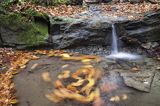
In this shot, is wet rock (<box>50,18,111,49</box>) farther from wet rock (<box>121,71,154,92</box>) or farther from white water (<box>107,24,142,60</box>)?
wet rock (<box>121,71,154,92</box>)

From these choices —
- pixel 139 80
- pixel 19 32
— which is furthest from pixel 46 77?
pixel 19 32

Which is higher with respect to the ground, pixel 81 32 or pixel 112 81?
pixel 81 32

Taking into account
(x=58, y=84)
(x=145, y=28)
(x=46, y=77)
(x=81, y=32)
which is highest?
(x=145, y=28)

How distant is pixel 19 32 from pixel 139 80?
5.24 meters

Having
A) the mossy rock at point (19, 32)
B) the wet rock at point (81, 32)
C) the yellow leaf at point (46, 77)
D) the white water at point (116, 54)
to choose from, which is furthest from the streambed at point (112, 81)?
the wet rock at point (81, 32)

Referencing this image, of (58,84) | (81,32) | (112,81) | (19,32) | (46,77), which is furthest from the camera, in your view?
(81,32)

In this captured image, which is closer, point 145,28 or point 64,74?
point 64,74

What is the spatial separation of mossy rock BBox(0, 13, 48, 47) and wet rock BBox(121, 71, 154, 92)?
410cm

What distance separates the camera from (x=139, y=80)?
7965 millimetres

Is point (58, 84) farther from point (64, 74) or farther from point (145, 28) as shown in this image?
point (145, 28)

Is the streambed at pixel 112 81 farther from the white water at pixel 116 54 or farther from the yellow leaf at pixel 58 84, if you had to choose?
the white water at pixel 116 54

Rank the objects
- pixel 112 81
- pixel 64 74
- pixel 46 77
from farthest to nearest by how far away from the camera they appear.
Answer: pixel 64 74 → pixel 46 77 → pixel 112 81

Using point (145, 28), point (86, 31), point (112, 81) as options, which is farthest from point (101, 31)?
point (112, 81)

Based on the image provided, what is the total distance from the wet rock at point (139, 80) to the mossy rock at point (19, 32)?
4100mm
